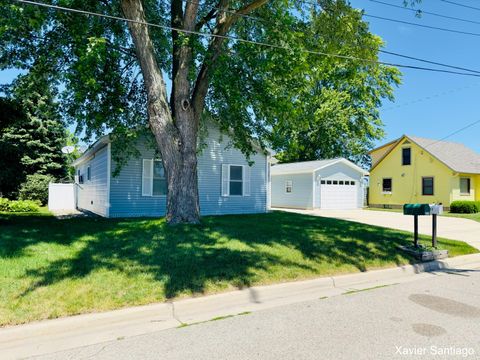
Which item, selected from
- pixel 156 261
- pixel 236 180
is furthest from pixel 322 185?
pixel 156 261

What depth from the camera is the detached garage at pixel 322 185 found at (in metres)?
24.2

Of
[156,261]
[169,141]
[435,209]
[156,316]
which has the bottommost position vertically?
[156,316]

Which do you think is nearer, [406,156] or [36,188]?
[36,188]

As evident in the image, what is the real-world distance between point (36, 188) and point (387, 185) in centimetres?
2599

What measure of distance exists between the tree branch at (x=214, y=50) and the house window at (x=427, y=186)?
70.2ft

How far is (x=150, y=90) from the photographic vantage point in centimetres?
923

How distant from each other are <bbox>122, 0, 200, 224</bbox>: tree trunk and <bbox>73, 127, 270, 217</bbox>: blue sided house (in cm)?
496

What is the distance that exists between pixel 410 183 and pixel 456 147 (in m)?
5.53

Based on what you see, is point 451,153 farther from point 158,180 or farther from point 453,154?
point 158,180

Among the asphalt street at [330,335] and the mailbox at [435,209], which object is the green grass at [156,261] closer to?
the asphalt street at [330,335]

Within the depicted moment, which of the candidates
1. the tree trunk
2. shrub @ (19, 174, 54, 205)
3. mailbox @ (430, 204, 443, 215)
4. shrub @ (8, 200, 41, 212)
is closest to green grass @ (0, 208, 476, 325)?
the tree trunk

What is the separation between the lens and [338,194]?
25250 millimetres

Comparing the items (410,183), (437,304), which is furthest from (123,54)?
(410,183)

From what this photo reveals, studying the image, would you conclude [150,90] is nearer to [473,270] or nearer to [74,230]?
[74,230]
